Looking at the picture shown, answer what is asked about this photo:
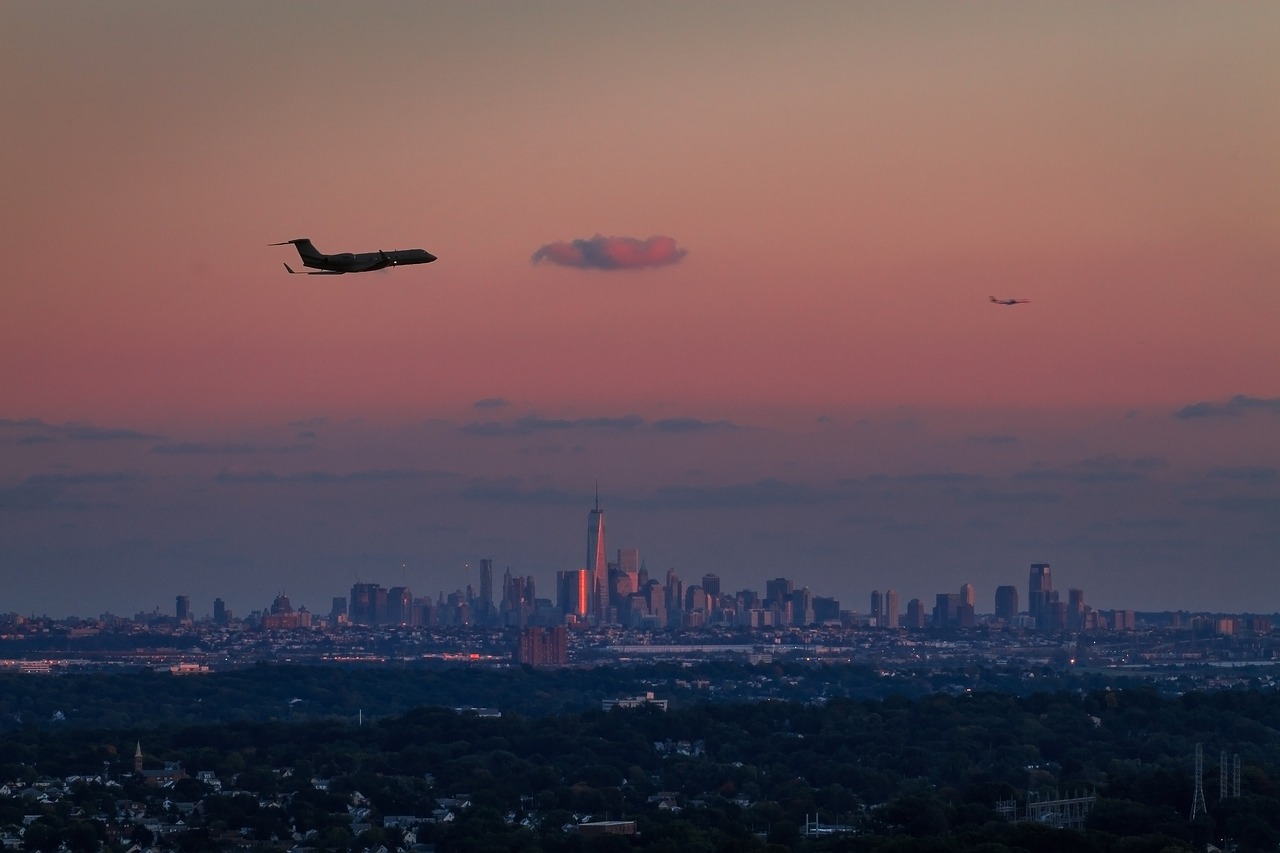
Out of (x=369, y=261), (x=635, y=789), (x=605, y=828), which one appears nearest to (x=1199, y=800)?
(x=605, y=828)

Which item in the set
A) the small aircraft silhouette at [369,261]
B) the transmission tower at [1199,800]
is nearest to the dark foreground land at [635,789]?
the transmission tower at [1199,800]

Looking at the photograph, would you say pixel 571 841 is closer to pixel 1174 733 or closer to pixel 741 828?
pixel 741 828

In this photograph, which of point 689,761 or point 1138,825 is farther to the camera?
point 689,761

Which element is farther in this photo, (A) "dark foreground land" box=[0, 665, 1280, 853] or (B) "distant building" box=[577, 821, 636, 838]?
(B) "distant building" box=[577, 821, 636, 838]

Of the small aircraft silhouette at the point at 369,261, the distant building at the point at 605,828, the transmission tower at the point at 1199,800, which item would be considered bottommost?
the distant building at the point at 605,828

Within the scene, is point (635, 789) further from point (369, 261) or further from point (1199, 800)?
point (369, 261)

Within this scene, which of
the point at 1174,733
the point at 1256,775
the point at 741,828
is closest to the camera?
the point at 741,828

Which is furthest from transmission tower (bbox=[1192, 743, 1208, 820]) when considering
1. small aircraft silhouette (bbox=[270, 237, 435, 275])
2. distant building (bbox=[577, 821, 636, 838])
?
small aircraft silhouette (bbox=[270, 237, 435, 275])

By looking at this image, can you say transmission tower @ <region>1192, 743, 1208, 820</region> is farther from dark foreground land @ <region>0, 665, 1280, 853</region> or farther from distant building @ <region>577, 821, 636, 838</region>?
distant building @ <region>577, 821, 636, 838</region>

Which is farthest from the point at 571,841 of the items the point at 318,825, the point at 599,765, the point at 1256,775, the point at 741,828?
the point at 599,765

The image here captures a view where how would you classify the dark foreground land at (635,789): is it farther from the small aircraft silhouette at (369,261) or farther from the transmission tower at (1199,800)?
the small aircraft silhouette at (369,261)

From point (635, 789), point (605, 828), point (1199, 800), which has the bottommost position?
point (635, 789)
